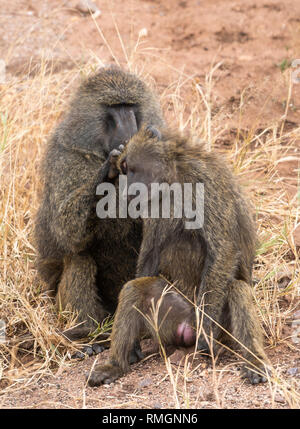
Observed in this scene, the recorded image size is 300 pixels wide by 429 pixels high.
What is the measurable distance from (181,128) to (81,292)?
1.65 metres

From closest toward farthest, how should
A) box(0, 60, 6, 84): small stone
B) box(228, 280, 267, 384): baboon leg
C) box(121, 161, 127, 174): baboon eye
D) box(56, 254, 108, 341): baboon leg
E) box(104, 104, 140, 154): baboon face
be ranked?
1. box(228, 280, 267, 384): baboon leg
2. box(121, 161, 127, 174): baboon eye
3. box(104, 104, 140, 154): baboon face
4. box(56, 254, 108, 341): baboon leg
5. box(0, 60, 6, 84): small stone

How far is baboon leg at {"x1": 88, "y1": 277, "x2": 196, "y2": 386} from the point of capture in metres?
3.20

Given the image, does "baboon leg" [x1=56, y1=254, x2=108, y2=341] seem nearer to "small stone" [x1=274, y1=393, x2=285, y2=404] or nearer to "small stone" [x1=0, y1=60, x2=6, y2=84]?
"small stone" [x1=274, y1=393, x2=285, y2=404]

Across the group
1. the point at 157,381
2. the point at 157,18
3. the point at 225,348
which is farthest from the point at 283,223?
the point at 157,18

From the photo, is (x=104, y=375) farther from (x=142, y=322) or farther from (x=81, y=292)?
(x=81, y=292)

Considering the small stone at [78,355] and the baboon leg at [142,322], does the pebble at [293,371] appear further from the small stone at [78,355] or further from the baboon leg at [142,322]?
the small stone at [78,355]

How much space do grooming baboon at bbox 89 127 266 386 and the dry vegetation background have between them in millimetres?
135

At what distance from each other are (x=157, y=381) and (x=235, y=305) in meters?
0.47

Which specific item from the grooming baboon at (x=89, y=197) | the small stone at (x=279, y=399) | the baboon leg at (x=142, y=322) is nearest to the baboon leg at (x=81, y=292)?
the grooming baboon at (x=89, y=197)

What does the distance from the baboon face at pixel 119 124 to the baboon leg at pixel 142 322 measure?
27.7 inches

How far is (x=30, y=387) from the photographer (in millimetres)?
3342

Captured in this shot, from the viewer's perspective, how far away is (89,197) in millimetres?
3594

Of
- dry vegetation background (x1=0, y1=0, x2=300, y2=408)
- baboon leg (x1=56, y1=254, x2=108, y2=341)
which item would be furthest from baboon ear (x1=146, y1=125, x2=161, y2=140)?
dry vegetation background (x1=0, y1=0, x2=300, y2=408)

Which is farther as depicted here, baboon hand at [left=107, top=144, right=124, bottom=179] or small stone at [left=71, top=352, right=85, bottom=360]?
small stone at [left=71, top=352, right=85, bottom=360]
